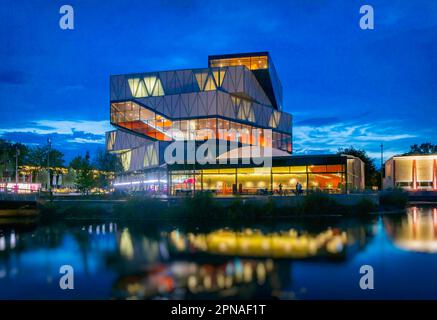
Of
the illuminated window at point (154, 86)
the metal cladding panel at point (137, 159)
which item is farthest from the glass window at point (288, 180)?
the illuminated window at point (154, 86)

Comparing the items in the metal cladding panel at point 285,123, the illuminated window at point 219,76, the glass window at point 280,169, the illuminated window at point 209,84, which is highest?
the illuminated window at point 219,76

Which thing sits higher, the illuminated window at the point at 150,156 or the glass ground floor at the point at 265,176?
the illuminated window at the point at 150,156

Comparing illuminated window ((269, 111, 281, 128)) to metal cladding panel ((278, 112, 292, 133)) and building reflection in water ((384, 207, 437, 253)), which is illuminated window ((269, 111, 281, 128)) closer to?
metal cladding panel ((278, 112, 292, 133))

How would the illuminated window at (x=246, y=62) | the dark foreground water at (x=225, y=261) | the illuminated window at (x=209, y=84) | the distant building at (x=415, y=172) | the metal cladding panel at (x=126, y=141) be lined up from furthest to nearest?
1. the illuminated window at (x=246, y=62)
2. the metal cladding panel at (x=126, y=141)
3. the distant building at (x=415, y=172)
4. the illuminated window at (x=209, y=84)
5. the dark foreground water at (x=225, y=261)

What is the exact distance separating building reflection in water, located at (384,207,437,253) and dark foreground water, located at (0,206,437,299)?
60mm

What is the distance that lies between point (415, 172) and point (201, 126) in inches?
1453

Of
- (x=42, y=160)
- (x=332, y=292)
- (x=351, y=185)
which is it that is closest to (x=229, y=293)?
(x=332, y=292)

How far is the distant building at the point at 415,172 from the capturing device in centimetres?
7631

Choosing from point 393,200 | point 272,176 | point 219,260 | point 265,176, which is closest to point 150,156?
point 265,176

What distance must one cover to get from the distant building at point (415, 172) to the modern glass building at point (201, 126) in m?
11.9

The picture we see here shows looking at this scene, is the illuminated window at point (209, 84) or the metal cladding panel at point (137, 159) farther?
the metal cladding panel at point (137, 159)

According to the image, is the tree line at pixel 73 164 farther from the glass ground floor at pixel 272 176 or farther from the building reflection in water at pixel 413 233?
the building reflection in water at pixel 413 233

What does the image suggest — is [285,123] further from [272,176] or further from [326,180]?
[326,180]

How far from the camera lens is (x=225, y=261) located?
66.2ft
